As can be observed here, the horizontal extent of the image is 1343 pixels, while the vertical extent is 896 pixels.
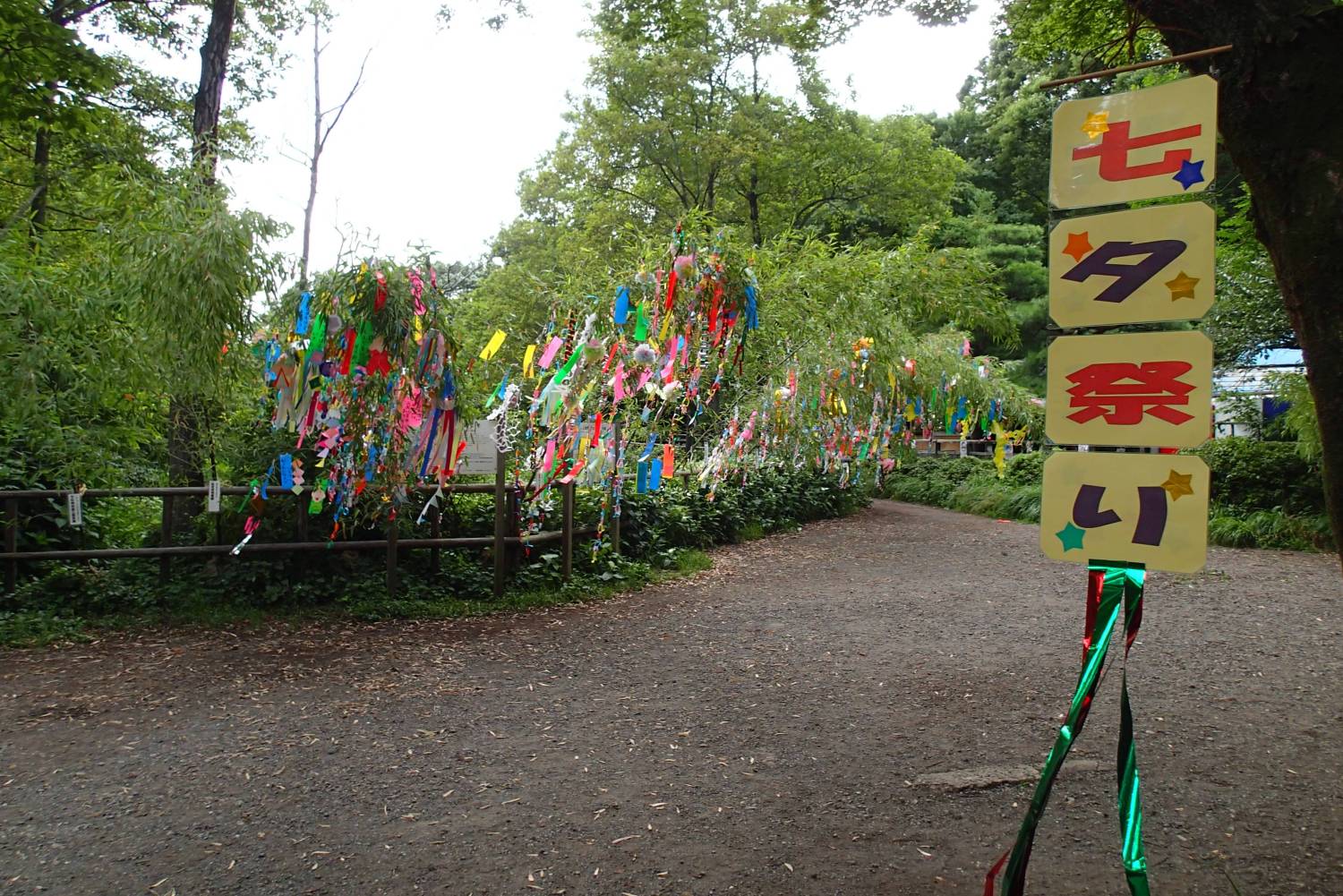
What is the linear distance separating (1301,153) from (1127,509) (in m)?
0.96

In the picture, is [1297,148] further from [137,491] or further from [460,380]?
[137,491]

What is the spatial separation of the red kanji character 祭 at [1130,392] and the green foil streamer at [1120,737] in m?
0.39

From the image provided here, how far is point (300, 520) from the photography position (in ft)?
20.1

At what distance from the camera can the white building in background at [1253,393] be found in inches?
451

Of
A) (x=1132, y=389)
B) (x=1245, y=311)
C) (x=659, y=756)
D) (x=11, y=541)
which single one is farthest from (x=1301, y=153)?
(x=1245, y=311)

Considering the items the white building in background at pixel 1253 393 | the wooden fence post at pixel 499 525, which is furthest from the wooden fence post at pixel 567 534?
the white building in background at pixel 1253 393

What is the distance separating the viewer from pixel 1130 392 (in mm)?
2215

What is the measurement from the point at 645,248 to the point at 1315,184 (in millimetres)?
7739

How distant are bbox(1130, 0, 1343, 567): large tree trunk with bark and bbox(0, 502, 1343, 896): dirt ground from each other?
58.7 inches

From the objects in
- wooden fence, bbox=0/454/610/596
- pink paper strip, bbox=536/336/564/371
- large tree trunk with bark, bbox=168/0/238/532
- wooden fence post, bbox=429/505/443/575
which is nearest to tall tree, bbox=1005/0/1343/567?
pink paper strip, bbox=536/336/564/371

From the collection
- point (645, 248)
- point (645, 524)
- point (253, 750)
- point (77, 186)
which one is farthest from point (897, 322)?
point (253, 750)

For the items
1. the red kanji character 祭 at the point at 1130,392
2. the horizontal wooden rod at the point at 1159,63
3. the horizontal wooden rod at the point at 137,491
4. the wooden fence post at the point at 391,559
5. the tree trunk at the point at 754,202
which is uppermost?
the tree trunk at the point at 754,202

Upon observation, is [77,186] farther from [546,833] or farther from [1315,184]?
[1315,184]

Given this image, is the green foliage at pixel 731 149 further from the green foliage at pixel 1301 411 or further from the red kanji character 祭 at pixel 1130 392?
the red kanji character 祭 at pixel 1130 392
